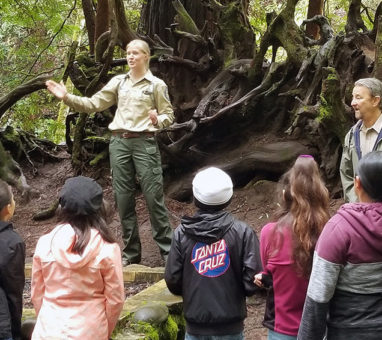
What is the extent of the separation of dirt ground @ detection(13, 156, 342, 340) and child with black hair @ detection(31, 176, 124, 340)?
212cm

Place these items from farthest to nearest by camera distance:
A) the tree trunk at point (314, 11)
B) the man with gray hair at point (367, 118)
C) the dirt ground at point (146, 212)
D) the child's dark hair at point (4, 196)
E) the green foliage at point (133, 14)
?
1. the green foliage at point (133, 14)
2. the tree trunk at point (314, 11)
3. the dirt ground at point (146, 212)
4. the man with gray hair at point (367, 118)
5. the child's dark hair at point (4, 196)

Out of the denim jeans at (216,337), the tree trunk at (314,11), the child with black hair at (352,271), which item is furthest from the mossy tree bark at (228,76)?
the child with black hair at (352,271)

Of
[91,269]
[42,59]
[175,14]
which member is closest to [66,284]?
[91,269]

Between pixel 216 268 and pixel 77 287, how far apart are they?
0.77m

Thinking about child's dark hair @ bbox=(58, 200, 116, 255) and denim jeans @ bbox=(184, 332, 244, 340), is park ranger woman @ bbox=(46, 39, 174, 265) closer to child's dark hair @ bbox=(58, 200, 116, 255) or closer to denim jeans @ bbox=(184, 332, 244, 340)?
child's dark hair @ bbox=(58, 200, 116, 255)

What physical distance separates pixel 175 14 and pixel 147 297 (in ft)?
18.6

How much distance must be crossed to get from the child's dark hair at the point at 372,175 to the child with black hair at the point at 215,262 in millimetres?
855

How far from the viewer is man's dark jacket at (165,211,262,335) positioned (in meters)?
2.97

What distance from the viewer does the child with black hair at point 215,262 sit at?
2.96m

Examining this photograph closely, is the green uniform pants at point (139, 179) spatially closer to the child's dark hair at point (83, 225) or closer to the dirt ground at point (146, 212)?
the dirt ground at point (146, 212)

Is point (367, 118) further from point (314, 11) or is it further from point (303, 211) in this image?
point (314, 11)

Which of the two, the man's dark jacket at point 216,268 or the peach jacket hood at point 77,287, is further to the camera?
the man's dark jacket at point 216,268

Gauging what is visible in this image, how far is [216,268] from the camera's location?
300 cm

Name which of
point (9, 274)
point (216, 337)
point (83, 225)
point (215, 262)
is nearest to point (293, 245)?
point (215, 262)
